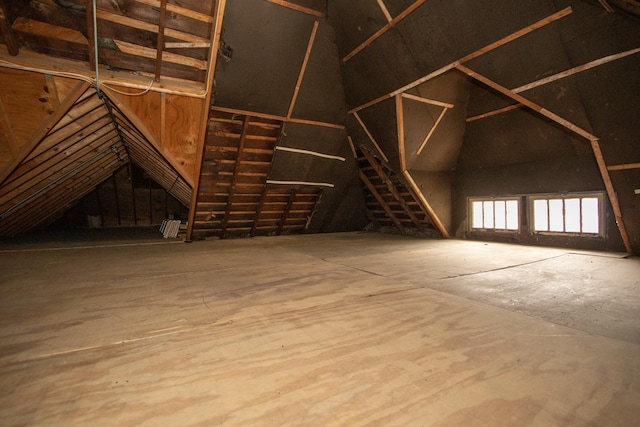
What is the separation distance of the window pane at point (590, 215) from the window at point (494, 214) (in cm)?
93

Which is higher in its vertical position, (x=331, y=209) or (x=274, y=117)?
(x=274, y=117)

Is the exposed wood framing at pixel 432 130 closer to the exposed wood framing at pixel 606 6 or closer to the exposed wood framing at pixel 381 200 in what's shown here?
the exposed wood framing at pixel 381 200

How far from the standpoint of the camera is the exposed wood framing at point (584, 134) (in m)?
3.72

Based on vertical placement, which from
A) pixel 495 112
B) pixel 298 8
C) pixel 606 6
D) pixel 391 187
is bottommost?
pixel 391 187

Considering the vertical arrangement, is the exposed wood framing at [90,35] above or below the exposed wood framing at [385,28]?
below

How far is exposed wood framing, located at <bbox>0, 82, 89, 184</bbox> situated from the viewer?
340cm

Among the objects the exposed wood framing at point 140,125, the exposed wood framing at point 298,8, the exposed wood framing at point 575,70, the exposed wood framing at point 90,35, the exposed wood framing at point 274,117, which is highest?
the exposed wood framing at point 298,8

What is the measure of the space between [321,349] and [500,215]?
5.54 m

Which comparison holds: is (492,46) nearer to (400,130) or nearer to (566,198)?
(400,130)

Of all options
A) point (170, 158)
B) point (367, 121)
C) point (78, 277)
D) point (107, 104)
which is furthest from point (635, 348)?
point (107, 104)

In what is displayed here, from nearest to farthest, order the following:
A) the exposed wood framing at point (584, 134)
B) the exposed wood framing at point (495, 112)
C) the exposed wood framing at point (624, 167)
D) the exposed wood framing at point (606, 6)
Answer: the exposed wood framing at point (606, 6), the exposed wood framing at point (624, 167), the exposed wood framing at point (584, 134), the exposed wood framing at point (495, 112)

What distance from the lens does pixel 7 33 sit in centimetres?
294

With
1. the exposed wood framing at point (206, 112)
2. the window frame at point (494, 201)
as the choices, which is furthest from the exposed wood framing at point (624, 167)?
the exposed wood framing at point (206, 112)

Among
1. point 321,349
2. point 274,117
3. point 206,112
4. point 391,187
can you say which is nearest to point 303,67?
point 274,117
